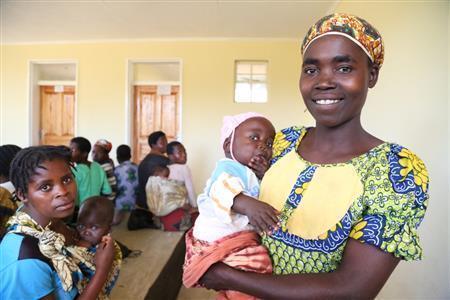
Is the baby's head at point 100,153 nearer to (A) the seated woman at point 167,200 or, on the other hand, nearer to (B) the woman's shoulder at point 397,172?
(A) the seated woman at point 167,200

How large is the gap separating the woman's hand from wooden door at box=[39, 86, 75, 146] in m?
5.86

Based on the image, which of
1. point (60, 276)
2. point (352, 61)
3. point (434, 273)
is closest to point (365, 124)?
point (434, 273)

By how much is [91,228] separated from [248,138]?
0.94m

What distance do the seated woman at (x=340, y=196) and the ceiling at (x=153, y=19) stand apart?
12.7 ft

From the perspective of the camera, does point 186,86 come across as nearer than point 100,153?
No

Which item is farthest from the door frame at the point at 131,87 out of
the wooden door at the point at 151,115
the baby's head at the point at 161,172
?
the baby's head at the point at 161,172

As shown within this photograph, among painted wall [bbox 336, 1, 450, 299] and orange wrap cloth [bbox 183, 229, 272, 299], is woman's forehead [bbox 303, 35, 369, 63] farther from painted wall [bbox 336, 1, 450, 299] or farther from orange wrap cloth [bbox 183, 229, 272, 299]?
painted wall [bbox 336, 1, 450, 299]

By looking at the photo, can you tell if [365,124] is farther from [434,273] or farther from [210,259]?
[210,259]

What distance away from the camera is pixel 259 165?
109 cm

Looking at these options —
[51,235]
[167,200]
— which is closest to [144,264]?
[167,200]

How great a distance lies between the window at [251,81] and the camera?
5.92m

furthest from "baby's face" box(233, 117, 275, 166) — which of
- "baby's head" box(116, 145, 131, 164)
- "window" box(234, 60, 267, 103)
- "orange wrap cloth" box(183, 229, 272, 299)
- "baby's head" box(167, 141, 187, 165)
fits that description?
"window" box(234, 60, 267, 103)

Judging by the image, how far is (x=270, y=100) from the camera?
5.82 meters

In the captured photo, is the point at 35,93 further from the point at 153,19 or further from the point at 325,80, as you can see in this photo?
the point at 325,80
